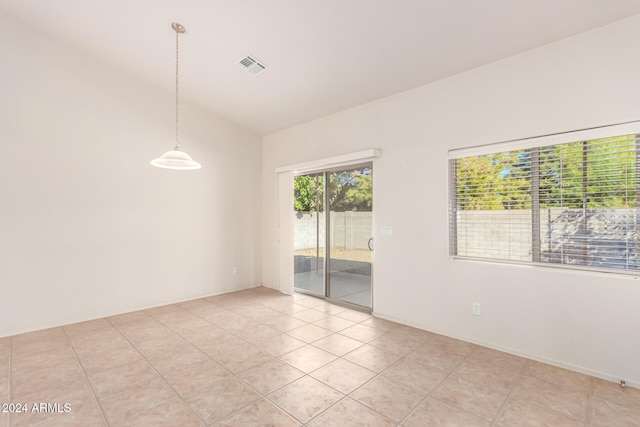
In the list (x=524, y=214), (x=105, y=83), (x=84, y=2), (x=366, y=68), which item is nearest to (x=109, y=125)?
(x=105, y=83)

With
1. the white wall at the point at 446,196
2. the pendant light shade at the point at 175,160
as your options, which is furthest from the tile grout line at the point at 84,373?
the white wall at the point at 446,196

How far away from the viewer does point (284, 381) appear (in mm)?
2582

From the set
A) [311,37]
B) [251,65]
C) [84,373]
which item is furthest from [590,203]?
[84,373]

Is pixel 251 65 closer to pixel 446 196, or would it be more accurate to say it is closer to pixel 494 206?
pixel 446 196

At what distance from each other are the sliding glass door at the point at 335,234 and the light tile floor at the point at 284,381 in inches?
39.4

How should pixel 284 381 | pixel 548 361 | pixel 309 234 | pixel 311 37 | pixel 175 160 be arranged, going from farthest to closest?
pixel 309 234, pixel 311 37, pixel 175 160, pixel 548 361, pixel 284 381

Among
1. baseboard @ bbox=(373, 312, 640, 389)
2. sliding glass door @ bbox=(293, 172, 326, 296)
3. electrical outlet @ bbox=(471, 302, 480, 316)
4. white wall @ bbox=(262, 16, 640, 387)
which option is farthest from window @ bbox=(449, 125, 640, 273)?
sliding glass door @ bbox=(293, 172, 326, 296)

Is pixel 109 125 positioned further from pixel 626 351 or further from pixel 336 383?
pixel 626 351

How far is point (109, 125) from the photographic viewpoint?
429cm

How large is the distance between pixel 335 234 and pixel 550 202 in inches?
112

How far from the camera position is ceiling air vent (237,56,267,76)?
3695 mm

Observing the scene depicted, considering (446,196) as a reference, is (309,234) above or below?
below

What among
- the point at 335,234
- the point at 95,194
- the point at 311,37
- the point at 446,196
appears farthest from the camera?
the point at 335,234

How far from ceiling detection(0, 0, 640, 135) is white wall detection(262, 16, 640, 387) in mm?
227
